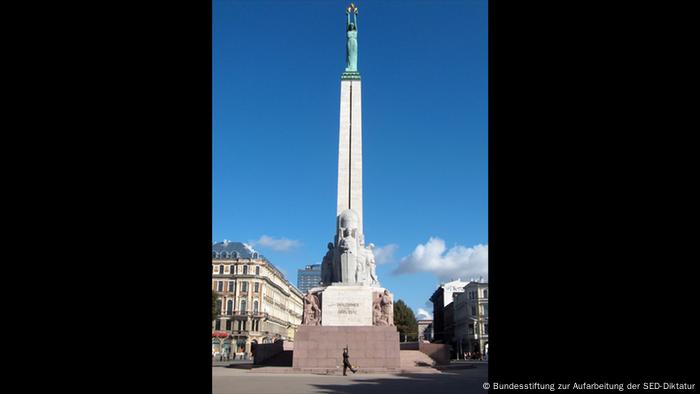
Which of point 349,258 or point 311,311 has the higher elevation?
point 349,258

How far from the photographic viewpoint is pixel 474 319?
92.8 metres

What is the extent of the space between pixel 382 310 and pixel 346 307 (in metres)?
1.74

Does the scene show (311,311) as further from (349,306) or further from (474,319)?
(474,319)

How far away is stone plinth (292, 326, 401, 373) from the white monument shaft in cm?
732

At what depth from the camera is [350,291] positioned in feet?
93.3

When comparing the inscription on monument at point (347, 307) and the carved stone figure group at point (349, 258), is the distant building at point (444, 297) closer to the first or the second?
the carved stone figure group at point (349, 258)

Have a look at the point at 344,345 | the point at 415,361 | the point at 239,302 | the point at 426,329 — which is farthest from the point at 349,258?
the point at 426,329

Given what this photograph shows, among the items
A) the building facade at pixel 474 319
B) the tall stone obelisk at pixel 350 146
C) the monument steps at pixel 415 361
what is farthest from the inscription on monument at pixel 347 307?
the building facade at pixel 474 319

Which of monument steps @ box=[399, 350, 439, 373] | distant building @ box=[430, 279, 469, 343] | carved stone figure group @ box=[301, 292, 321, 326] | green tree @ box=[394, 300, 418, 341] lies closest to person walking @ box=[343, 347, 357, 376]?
carved stone figure group @ box=[301, 292, 321, 326]

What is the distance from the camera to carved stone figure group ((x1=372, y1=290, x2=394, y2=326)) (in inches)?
1107

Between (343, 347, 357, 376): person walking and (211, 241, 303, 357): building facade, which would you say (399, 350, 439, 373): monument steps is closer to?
(343, 347, 357, 376): person walking
